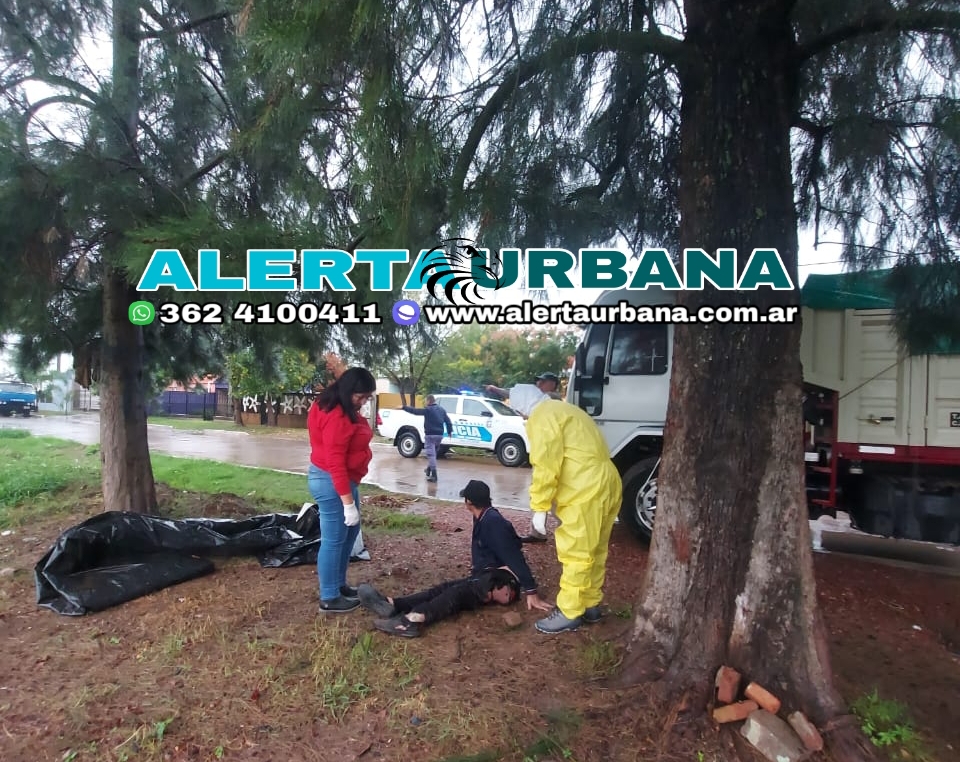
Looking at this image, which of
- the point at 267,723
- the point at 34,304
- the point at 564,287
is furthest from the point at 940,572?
the point at 34,304

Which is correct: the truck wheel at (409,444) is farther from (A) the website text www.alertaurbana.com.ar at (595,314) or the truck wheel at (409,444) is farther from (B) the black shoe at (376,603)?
(B) the black shoe at (376,603)

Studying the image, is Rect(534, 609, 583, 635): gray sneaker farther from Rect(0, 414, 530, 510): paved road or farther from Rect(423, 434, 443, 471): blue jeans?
Rect(423, 434, 443, 471): blue jeans

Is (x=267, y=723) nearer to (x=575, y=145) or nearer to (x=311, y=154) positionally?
(x=311, y=154)

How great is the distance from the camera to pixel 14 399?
2867 cm

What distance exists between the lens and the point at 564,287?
4.40m

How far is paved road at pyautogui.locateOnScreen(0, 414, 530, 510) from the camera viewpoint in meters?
10.7

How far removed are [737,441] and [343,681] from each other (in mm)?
2055

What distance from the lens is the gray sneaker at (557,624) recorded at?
3.53 meters

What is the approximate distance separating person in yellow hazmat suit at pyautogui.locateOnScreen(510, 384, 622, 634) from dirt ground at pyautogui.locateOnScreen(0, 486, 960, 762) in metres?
0.17

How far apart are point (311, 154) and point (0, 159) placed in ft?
5.30

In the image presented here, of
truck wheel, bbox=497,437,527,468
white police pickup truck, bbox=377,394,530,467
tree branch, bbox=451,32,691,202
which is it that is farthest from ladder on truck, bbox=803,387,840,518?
truck wheel, bbox=497,437,527,468

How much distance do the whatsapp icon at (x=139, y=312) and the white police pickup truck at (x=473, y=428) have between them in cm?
952

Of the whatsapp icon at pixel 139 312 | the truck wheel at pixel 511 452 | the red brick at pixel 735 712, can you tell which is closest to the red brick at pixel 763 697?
the red brick at pixel 735 712

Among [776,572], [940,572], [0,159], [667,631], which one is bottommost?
[940,572]
